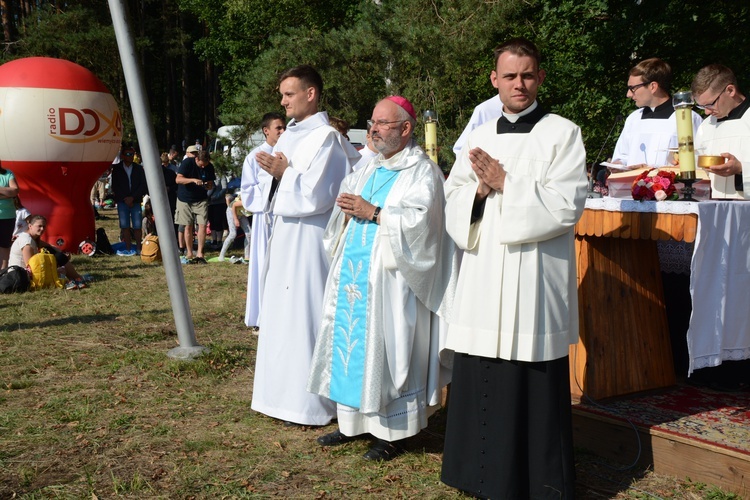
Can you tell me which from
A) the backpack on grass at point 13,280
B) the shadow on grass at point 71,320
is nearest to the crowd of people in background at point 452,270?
the shadow on grass at point 71,320

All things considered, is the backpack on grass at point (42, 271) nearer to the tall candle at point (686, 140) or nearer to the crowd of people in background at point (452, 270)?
the crowd of people in background at point (452, 270)

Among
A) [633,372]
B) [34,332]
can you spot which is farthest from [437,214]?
[34,332]

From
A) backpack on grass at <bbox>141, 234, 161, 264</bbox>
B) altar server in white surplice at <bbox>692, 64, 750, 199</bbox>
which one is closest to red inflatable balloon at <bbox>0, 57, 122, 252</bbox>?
backpack on grass at <bbox>141, 234, 161, 264</bbox>

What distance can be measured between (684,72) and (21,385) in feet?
33.0

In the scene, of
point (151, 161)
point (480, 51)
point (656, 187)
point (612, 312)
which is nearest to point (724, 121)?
point (656, 187)

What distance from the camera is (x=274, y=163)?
5.46 metres

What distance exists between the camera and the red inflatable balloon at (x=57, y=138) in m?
14.4

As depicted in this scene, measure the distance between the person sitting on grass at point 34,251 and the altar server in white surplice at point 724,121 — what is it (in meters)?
8.68

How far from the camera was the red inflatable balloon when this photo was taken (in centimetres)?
1440

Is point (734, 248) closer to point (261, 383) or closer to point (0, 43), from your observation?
point (261, 383)

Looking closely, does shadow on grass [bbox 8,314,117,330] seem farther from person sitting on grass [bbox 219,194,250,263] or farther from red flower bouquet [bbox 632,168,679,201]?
red flower bouquet [bbox 632,168,679,201]

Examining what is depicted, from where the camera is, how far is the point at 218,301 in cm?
1012

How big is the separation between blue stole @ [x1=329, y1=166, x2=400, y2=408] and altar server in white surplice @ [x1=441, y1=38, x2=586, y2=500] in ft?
2.59

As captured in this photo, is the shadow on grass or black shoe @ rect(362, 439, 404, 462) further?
the shadow on grass
